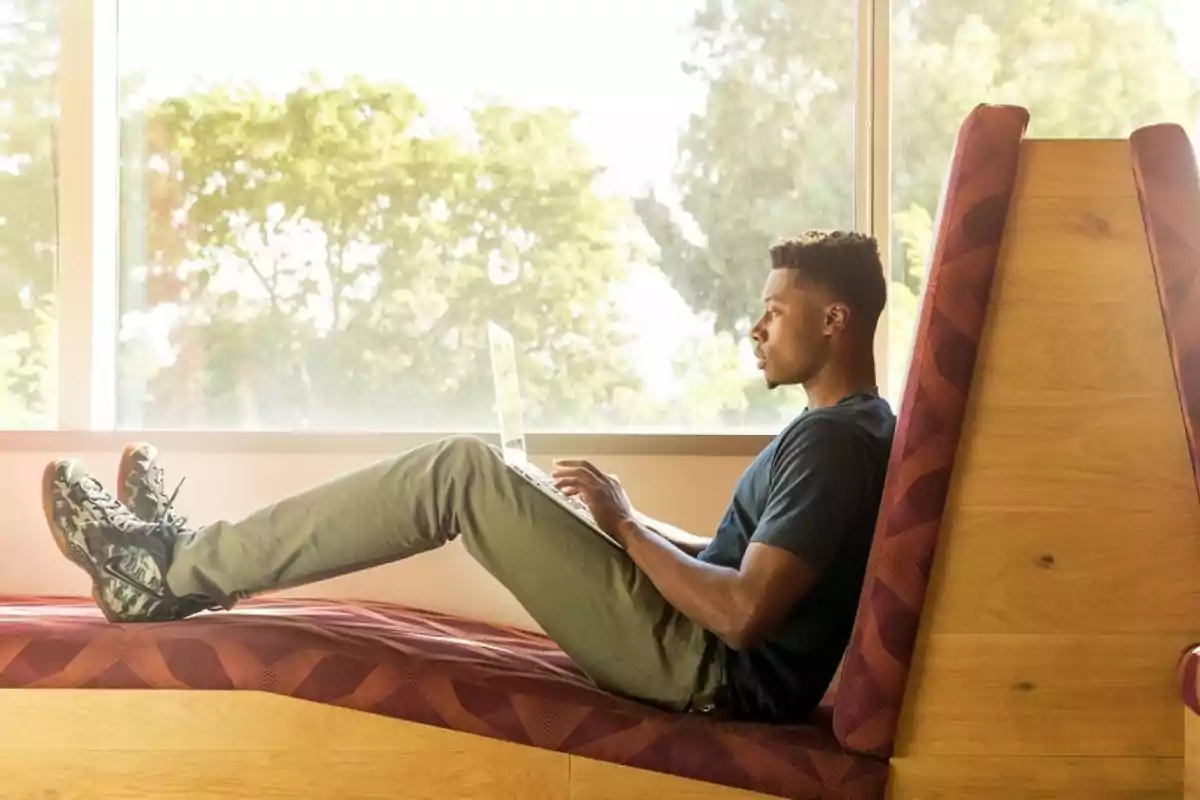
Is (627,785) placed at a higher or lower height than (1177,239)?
lower

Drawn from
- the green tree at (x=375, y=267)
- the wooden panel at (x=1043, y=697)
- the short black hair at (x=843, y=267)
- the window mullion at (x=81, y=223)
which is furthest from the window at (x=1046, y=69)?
the window mullion at (x=81, y=223)

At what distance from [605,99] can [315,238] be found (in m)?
0.65

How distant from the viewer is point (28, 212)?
7.62ft

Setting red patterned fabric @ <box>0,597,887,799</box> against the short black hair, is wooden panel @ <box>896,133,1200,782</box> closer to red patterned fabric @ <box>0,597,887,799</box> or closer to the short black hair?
red patterned fabric @ <box>0,597,887,799</box>

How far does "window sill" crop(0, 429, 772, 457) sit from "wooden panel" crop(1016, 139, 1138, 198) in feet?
3.04

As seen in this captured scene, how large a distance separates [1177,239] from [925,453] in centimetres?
36

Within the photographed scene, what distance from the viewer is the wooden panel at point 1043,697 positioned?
1246 millimetres

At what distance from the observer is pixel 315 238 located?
230 centimetres

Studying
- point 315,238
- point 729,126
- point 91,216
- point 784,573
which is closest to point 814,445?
point 784,573

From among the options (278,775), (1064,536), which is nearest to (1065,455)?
(1064,536)

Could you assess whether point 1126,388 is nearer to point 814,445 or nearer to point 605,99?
point 814,445

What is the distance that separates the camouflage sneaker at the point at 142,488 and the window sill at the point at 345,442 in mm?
451

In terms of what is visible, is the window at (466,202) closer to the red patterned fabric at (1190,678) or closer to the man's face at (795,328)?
the man's face at (795,328)

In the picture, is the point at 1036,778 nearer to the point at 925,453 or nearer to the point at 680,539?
the point at 925,453
